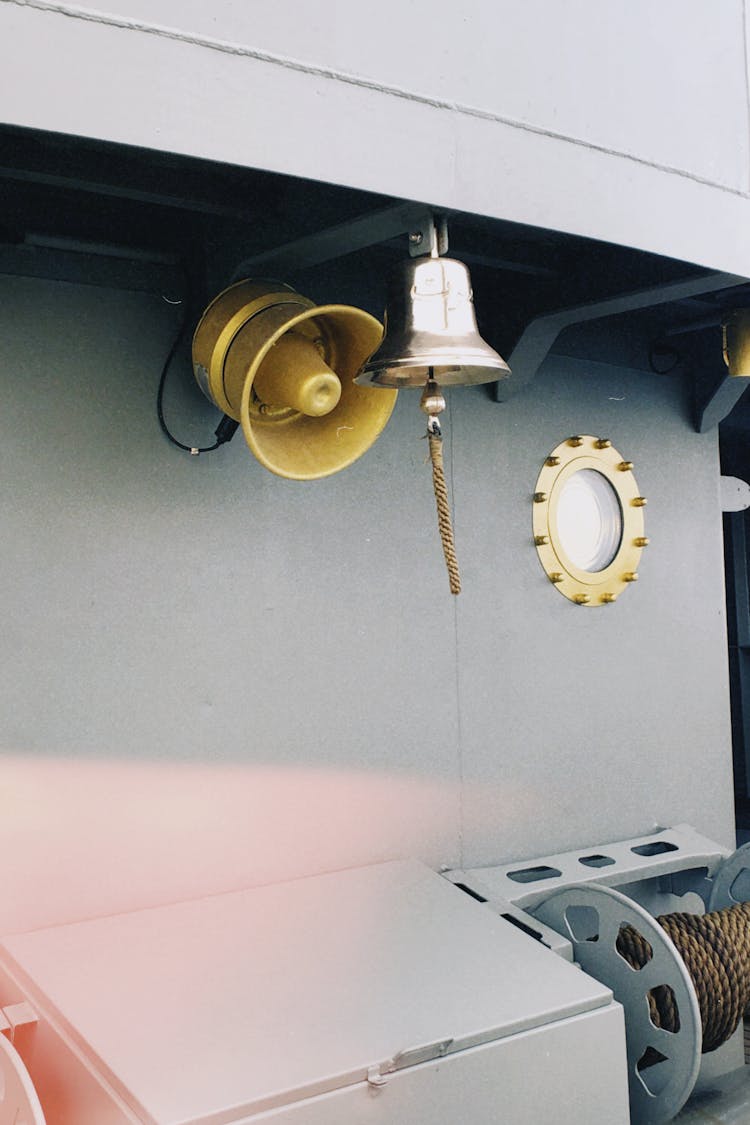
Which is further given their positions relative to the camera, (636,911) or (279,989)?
(636,911)

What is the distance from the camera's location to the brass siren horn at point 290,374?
8.07 ft

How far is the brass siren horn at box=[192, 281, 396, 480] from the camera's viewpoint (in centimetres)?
246

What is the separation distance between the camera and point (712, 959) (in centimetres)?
290

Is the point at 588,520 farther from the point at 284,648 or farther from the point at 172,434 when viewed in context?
the point at 172,434

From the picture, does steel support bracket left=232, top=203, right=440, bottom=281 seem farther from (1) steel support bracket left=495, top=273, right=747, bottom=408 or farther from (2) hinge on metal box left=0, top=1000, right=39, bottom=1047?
(2) hinge on metal box left=0, top=1000, right=39, bottom=1047

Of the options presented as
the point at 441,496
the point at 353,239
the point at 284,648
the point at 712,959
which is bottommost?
the point at 712,959

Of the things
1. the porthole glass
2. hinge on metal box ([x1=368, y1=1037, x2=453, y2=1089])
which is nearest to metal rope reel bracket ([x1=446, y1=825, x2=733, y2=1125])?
hinge on metal box ([x1=368, y1=1037, x2=453, y2=1089])

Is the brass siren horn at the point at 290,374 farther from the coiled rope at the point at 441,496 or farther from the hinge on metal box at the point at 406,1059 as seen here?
the hinge on metal box at the point at 406,1059

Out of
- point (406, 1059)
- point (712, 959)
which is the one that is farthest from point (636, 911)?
point (406, 1059)

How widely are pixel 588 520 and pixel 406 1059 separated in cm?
206

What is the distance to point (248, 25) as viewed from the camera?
1.82 meters

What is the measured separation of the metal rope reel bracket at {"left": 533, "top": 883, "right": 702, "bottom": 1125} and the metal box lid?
28cm

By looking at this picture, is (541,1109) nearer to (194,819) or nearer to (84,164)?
(194,819)

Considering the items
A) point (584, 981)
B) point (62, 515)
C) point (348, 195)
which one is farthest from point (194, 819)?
point (348, 195)
